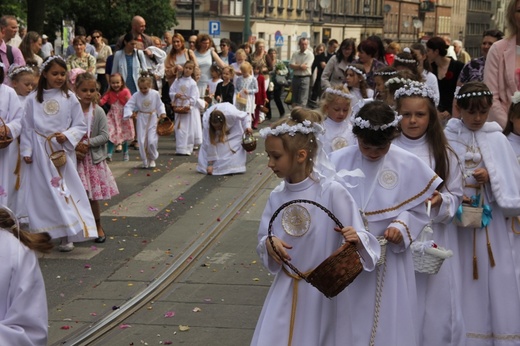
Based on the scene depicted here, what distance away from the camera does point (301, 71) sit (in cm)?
2472

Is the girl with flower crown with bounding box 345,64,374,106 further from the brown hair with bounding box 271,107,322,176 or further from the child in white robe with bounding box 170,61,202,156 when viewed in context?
the child in white robe with bounding box 170,61,202,156

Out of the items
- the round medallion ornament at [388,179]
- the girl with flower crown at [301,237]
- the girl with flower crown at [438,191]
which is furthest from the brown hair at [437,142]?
the girl with flower crown at [301,237]

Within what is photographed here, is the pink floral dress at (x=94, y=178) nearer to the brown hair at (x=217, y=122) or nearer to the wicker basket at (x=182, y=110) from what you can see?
the brown hair at (x=217, y=122)

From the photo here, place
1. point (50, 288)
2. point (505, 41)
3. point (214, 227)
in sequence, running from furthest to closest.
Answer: point (214, 227) < point (50, 288) < point (505, 41)

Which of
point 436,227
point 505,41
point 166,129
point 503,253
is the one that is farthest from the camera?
point 166,129

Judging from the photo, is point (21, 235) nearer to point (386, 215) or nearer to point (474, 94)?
point (386, 215)

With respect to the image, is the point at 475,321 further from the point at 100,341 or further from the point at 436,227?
the point at 100,341

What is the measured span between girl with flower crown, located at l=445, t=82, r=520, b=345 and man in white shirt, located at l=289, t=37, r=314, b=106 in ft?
57.0

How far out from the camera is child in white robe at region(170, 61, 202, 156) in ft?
59.6

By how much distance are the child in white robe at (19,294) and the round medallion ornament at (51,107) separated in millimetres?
5601

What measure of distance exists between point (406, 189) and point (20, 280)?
7.64 feet

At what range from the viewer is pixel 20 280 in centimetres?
480

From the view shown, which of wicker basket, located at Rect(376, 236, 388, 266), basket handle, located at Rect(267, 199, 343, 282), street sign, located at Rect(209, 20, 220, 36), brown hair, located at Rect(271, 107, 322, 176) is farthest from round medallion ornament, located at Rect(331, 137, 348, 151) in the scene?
street sign, located at Rect(209, 20, 220, 36)

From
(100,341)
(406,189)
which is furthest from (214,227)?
(406,189)
